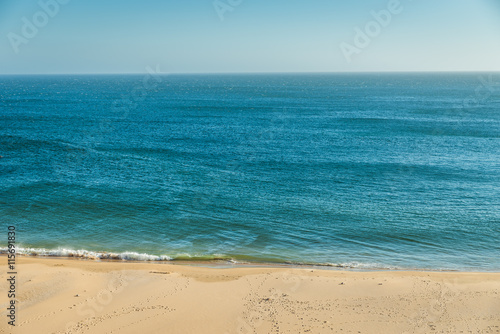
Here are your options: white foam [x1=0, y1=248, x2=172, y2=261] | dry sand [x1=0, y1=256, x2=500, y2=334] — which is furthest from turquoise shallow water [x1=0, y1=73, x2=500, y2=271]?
dry sand [x1=0, y1=256, x2=500, y2=334]

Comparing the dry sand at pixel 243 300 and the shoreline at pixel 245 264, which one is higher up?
the dry sand at pixel 243 300

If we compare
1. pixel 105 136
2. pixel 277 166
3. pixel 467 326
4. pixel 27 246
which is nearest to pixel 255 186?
pixel 277 166

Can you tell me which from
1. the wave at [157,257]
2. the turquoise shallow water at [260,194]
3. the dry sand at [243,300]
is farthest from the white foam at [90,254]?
the dry sand at [243,300]

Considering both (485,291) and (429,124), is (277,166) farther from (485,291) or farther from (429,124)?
(429,124)

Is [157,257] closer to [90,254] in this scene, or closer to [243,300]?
[90,254]

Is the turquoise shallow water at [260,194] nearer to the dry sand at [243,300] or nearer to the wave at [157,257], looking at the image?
the wave at [157,257]

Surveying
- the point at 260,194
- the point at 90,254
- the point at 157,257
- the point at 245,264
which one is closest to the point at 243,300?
the point at 245,264

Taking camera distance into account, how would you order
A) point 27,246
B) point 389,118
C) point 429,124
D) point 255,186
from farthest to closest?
1. point 389,118
2. point 429,124
3. point 255,186
4. point 27,246
